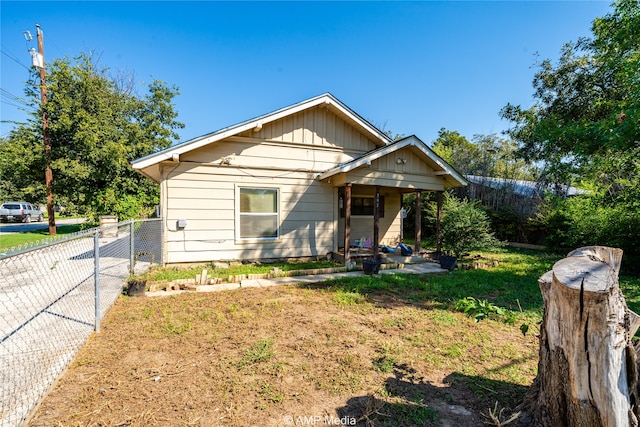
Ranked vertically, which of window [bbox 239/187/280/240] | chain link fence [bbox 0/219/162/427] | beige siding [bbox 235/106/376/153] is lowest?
chain link fence [bbox 0/219/162/427]

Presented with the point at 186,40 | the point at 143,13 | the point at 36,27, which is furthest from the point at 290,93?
the point at 36,27

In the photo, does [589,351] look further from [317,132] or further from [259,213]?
[317,132]

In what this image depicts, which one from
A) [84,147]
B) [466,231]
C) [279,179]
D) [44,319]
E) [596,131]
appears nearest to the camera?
[44,319]

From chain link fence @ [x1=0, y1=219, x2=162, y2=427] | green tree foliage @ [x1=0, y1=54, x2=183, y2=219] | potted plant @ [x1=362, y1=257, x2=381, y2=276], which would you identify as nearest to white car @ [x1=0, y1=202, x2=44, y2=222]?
green tree foliage @ [x1=0, y1=54, x2=183, y2=219]

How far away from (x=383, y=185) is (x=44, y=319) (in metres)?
7.27

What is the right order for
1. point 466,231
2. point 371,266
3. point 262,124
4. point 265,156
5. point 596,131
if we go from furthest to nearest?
point 466,231 < point 265,156 < point 262,124 < point 371,266 < point 596,131

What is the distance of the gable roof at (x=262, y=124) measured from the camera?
6281 millimetres

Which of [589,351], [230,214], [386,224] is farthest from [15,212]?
[589,351]

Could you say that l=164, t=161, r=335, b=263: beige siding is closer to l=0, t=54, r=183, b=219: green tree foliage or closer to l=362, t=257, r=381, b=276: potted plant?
l=362, t=257, r=381, b=276: potted plant

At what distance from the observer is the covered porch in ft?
24.2

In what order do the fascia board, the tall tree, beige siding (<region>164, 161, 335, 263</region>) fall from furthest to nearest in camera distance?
the fascia board < beige siding (<region>164, 161, 335, 263</region>) < the tall tree

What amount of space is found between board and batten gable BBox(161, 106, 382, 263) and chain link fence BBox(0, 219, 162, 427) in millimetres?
1408

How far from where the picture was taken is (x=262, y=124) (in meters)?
7.29

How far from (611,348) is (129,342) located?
175 inches
